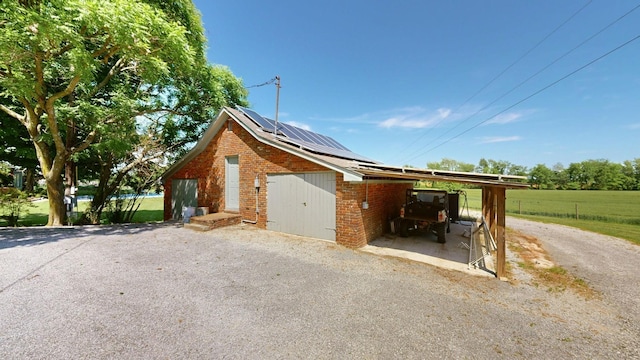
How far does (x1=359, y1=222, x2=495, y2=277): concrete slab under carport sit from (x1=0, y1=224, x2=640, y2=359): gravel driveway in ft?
2.12

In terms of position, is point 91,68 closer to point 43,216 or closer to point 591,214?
point 43,216

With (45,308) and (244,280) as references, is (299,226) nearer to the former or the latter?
(244,280)

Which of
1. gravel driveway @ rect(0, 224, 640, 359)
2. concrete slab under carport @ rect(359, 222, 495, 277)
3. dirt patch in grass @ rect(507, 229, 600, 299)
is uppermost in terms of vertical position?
gravel driveway @ rect(0, 224, 640, 359)

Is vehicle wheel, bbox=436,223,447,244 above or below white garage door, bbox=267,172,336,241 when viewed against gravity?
below

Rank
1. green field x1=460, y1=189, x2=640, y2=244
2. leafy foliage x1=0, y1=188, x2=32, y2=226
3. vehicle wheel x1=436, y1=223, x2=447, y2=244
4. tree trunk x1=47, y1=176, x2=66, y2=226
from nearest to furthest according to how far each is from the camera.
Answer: vehicle wheel x1=436, y1=223, x2=447, y2=244
tree trunk x1=47, y1=176, x2=66, y2=226
leafy foliage x1=0, y1=188, x2=32, y2=226
green field x1=460, y1=189, x2=640, y2=244

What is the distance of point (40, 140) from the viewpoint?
8.03m

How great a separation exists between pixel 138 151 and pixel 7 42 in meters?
6.81

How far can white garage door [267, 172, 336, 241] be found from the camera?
24.0 ft

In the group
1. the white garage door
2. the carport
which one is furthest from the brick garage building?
the carport

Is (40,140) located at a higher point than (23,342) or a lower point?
higher

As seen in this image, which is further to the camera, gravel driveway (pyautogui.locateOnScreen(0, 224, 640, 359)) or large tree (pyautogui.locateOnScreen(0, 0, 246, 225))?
large tree (pyautogui.locateOnScreen(0, 0, 246, 225))

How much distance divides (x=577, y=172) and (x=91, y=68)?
110 meters

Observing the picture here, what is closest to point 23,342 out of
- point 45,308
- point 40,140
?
point 45,308

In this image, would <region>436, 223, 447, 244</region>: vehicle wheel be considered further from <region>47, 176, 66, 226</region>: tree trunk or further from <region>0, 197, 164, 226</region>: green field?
<region>0, 197, 164, 226</region>: green field
